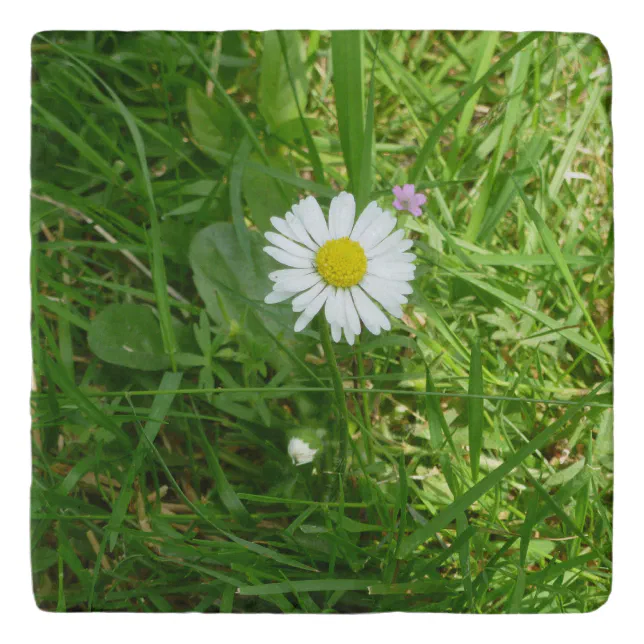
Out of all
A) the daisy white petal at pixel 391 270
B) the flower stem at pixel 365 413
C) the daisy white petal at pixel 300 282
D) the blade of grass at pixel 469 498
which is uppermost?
the daisy white petal at pixel 391 270

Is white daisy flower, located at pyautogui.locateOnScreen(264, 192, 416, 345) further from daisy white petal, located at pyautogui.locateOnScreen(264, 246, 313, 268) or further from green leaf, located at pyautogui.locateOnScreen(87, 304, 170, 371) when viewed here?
green leaf, located at pyautogui.locateOnScreen(87, 304, 170, 371)

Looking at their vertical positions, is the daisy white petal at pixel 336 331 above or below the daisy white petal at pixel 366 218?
below

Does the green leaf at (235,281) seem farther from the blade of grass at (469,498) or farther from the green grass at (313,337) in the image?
the blade of grass at (469,498)

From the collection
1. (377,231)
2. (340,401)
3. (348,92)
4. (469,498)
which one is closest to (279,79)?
(348,92)

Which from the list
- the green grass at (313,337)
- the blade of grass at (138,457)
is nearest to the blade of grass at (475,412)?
the green grass at (313,337)

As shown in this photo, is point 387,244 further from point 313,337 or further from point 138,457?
→ point 138,457

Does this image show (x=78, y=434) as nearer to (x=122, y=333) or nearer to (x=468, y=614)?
(x=122, y=333)

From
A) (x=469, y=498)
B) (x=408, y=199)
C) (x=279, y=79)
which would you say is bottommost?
(x=469, y=498)
